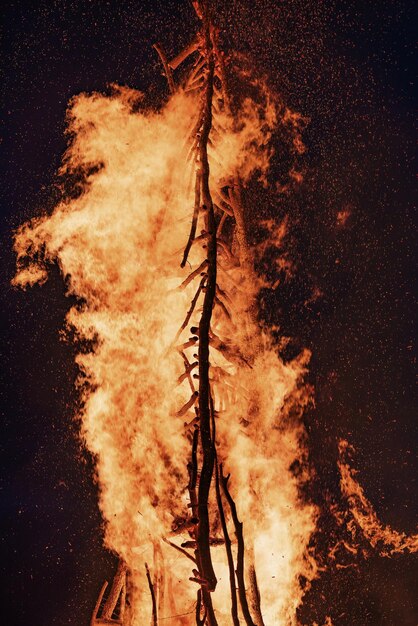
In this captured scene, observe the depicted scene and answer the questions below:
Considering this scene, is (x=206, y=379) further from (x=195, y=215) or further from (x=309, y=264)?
(x=309, y=264)

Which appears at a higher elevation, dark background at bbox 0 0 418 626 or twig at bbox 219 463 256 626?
dark background at bbox 0 0 418 626

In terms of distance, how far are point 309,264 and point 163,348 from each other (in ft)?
5.57

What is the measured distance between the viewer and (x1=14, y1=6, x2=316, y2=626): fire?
10.0 ft

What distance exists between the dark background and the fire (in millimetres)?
248

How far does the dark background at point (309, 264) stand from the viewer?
3.96m

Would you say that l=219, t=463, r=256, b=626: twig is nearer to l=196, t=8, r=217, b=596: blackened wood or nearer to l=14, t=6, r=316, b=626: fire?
l=196, t=8, r=217, b=596: blackened wood

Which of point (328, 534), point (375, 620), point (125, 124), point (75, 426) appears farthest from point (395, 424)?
point (125, 124)

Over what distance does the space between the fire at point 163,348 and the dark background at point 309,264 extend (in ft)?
0.81

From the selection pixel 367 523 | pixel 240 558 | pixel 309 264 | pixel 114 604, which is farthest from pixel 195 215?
pixel 367 523

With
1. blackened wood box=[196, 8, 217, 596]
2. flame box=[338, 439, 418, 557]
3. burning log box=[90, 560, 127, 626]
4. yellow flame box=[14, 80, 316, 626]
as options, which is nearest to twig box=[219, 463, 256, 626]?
blackened wood box=[196, 8, 217, 596]

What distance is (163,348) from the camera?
3492 millimetres

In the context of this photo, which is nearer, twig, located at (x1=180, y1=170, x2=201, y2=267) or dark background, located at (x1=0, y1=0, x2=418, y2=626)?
twig, located at (x1=180, y1=170, x2=201, y2=267)

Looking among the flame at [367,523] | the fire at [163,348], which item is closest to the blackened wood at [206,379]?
the fire at [163,348]

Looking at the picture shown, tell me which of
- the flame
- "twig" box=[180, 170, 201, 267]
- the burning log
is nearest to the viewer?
"twig" box=[180, 170, 201, 267]
